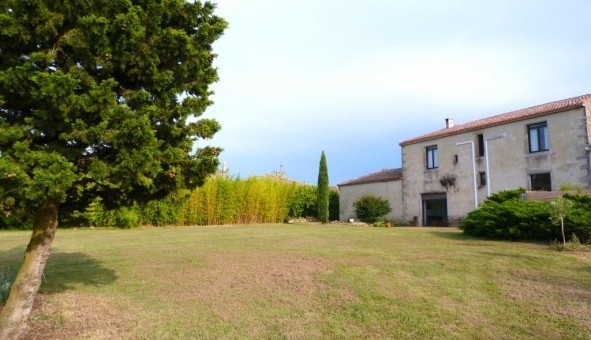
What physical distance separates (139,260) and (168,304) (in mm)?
3153

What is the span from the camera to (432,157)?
77.2 feet

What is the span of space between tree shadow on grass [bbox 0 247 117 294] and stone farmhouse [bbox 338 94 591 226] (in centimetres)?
1639

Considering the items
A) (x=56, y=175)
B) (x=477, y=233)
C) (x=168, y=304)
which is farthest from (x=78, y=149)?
(x=477, y=233)

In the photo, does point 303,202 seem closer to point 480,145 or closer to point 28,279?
point 480,145

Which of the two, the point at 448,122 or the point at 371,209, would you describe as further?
the point at 448,122

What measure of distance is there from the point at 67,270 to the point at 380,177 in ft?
73.2

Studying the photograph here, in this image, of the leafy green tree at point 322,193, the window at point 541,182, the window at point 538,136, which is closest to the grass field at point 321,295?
the window at point 541,182

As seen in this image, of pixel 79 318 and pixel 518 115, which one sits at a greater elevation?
pixel 518 115

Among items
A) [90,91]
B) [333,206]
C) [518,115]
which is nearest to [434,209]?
[518,115]

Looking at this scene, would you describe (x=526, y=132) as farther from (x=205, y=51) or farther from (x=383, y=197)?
(x=205, y=51)

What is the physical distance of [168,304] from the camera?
17.5 feet

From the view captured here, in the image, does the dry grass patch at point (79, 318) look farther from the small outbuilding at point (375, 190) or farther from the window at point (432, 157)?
the small outbuilding at point (375, 190)

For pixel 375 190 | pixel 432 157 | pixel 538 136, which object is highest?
pixel 538 136

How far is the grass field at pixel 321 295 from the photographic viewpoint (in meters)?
4.52
